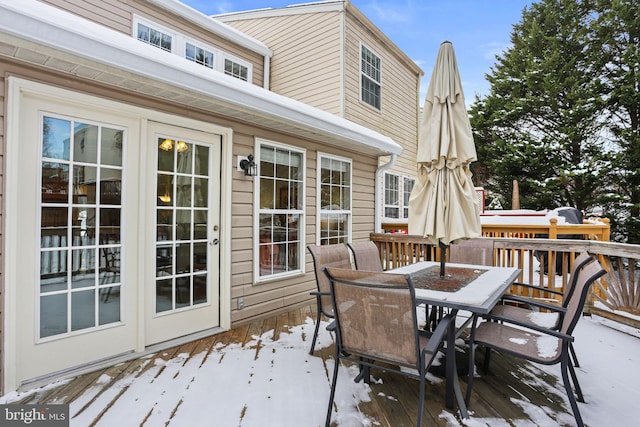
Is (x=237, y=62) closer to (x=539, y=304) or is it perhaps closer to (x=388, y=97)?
(x=388, y=97)

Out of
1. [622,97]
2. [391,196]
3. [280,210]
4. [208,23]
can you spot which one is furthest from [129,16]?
[622,97]

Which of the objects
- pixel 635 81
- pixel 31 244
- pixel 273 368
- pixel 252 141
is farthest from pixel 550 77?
pixel 31 244

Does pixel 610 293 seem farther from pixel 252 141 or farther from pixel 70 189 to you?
pixel 70 189

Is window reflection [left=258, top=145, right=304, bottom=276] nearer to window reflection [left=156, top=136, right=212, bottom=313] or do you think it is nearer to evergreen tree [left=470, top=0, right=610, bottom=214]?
window reflection [left=156, top=136, right=212, bottom=313]

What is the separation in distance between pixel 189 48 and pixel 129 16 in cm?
108

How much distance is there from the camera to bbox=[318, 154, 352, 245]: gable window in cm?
478

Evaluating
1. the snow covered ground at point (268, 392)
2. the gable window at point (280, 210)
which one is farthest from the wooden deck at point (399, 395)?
the gable window at point (280, 210)

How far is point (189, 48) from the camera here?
6410mm

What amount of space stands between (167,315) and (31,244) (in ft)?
4.05

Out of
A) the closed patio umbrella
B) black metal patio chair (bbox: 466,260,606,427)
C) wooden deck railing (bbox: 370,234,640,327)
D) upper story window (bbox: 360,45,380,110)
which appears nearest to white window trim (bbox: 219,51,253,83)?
upper story window (bbox: 360,45,380,110)

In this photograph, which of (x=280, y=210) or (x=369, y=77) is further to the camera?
(x=369, y=77)

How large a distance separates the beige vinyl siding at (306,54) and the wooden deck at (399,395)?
5.60 metres

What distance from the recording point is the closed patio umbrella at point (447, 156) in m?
2.61

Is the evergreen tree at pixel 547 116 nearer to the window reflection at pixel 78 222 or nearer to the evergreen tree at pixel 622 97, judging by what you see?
the evergreen tree at pixel 622 97
